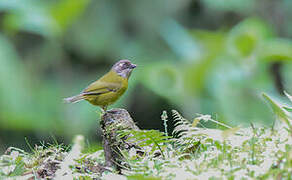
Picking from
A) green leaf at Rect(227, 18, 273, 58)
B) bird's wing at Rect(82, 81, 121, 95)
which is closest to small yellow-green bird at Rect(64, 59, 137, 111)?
bird's wing at Rect(82, 81, 121, 95)

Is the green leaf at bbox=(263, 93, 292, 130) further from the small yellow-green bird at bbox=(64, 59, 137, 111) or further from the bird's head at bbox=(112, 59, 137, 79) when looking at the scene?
the bird's head at bbox=(112, 59, 137, 79)

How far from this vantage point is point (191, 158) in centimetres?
210

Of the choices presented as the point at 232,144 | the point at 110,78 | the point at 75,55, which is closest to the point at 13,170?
the point at 232,144

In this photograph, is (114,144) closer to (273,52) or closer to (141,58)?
(273,52)

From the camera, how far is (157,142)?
2.21 meters

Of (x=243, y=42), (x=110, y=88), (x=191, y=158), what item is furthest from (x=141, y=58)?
(x=191, y=158)

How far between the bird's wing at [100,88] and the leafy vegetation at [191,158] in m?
1.54

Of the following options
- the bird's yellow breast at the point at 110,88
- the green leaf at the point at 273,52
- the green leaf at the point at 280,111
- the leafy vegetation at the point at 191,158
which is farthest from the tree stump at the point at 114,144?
the green leaf at the point at 273,52

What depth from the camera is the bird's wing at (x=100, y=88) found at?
408cm

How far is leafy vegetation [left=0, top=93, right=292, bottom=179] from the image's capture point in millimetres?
1768

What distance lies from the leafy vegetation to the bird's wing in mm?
1544

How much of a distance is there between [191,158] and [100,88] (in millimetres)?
2116

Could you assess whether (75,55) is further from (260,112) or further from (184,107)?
(260,112)

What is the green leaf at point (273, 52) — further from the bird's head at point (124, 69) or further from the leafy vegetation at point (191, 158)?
the leafy vegetation at point (191, 158)
